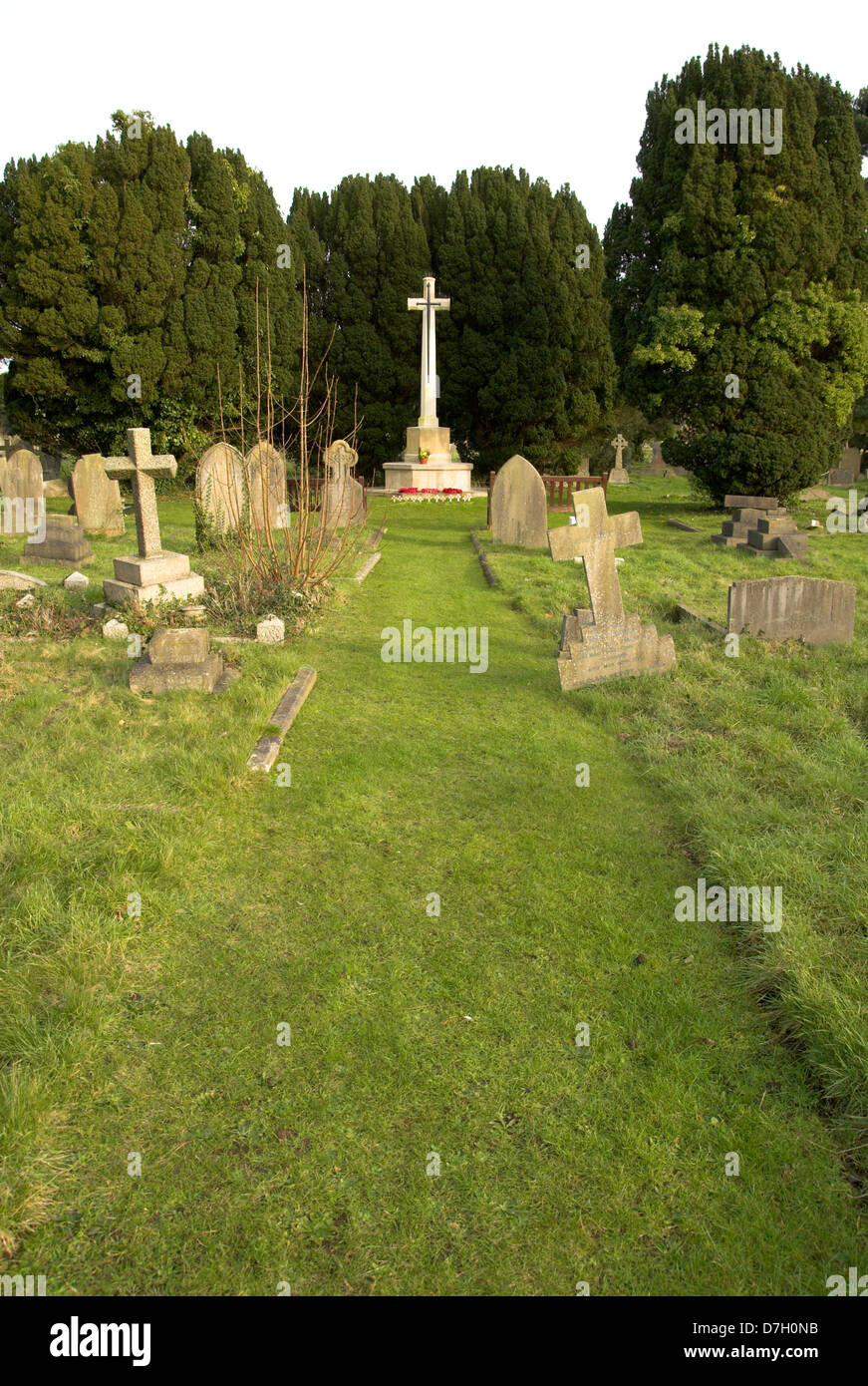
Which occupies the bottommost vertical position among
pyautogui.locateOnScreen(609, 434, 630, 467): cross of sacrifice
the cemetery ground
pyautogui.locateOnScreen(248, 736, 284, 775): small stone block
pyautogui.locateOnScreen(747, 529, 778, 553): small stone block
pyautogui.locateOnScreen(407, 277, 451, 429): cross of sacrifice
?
the cemetery ground

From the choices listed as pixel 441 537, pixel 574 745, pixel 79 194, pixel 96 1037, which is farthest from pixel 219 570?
pixel 79 194

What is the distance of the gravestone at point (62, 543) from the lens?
476 inches

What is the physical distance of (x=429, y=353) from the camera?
877 inches

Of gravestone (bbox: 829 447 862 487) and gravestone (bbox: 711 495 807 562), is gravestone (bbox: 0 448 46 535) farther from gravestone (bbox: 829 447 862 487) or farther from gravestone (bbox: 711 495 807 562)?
gravestone (bbox: 829 447 862 487)

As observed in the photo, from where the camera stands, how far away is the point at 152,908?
3947mm

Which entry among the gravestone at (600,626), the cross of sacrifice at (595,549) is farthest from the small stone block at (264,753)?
the cross of sacrifice at (595,549)

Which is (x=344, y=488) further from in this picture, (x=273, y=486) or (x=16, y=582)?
(x=16, y=582)

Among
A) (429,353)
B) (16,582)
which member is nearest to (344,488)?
(16,582)

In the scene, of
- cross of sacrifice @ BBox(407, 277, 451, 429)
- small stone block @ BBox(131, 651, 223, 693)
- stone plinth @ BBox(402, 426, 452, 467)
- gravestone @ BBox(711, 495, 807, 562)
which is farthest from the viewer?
stone plinth @ BBox(402, 426, 452, 467)

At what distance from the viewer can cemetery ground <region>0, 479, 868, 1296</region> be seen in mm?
2443

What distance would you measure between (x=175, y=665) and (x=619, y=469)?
2255 centimetres

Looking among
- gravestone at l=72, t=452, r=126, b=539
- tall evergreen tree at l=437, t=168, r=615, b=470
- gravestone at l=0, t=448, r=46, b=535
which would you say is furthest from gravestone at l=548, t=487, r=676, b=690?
tall evergreen tree at l=437, t=168, r=615, b=470

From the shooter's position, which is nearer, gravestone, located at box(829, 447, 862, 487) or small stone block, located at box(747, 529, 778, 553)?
small stone block, located at box(747, 529, 778, 553)

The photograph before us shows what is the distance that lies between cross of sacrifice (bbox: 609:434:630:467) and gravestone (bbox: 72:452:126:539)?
16.3 metres
